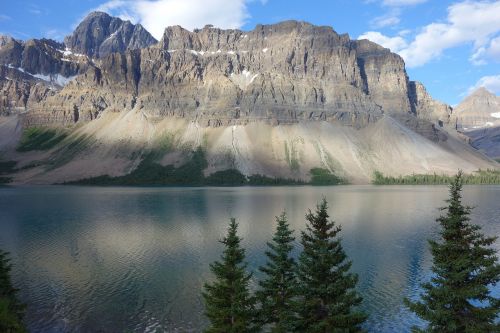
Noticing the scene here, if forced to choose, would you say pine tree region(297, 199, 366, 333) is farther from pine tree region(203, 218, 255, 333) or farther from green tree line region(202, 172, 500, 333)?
pine tree region(203, 218, 255, 333)

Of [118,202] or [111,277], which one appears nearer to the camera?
[111,277]

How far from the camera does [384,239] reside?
84.2 metres

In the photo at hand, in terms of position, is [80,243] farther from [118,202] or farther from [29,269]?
[118,202]

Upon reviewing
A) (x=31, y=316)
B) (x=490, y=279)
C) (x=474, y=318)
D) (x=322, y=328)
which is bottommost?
(x=31, y=316)

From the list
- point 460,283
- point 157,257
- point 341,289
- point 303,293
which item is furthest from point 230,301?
point 157,257

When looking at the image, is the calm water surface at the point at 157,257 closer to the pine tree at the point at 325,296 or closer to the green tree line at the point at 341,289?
the green tree line at the point at 341,289

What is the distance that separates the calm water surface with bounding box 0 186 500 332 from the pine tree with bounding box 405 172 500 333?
69.4ft

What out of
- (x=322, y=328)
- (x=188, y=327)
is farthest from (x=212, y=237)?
(x=322, y=328)

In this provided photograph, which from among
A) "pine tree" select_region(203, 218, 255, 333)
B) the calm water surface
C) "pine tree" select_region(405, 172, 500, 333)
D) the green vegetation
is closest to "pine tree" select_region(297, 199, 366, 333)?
the green vegetation

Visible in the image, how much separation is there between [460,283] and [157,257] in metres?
54.9

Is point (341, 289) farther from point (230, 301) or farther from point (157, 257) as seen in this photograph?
point (157, 257)

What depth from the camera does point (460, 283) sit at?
23.1 metres

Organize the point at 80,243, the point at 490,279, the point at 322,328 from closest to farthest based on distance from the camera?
the point at 490,279
the point at 322,328
the point at 80,243

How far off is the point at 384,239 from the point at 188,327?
53335 millimetres
